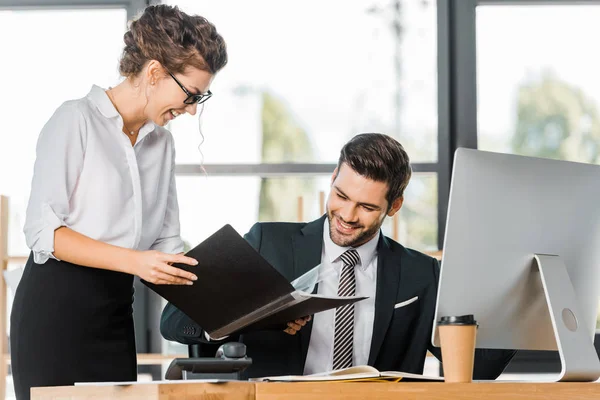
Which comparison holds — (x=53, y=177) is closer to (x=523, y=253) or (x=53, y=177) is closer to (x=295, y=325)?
(x=295, y=325)

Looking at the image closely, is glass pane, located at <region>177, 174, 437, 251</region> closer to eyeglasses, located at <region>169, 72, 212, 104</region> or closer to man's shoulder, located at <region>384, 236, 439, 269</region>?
man's shoulder, located at <region>384, 236, 439, 269</region>

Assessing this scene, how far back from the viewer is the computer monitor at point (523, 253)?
155 cm

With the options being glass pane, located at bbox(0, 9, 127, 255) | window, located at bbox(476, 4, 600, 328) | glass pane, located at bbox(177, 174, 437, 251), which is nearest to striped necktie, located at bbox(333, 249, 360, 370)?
glass pane, located at bbox(177, 174, 437, 251)

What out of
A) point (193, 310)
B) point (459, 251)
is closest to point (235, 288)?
point (193, 310)

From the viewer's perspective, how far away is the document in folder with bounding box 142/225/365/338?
1.47 meters

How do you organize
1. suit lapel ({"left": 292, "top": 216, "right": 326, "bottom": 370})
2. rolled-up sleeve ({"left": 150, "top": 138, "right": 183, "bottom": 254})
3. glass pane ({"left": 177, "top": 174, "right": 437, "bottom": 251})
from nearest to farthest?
rolled-up sleeve ({"left": 150, "top": 138, "right": 183, "bottom": 254})
suit lapel ({"left": 292, "top": 216, "right": 326, "bottom": 370})
glass pane ({"left": 177, "top": 174, "right": 437, "bottom": 251})

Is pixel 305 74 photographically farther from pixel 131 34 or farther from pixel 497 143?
pixel 131 34

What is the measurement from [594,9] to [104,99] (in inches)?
108

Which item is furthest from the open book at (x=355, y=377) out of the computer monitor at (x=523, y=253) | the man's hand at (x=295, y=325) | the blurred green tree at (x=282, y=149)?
the blurred green tree at (x=282, y=149)

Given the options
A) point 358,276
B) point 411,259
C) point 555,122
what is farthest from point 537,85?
point 358,276

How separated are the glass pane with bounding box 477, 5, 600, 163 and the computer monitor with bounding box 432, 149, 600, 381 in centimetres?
198

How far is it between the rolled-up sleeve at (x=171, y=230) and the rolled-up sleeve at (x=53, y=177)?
288 millimetres

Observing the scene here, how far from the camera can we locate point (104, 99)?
1.77 meters

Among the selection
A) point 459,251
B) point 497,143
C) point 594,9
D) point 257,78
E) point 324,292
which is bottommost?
point 324,292
